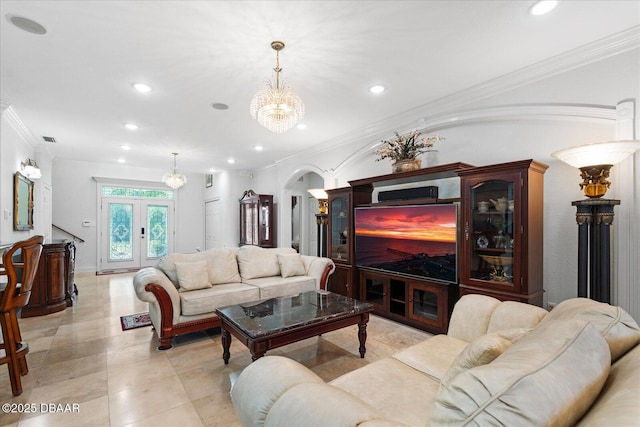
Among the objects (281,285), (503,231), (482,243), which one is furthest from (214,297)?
(503,231)

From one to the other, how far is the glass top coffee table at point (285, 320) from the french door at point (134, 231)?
6.74 meters

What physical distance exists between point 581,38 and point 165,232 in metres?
9.20

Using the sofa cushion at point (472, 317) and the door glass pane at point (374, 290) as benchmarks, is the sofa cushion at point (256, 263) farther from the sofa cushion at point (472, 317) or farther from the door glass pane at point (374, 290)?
the sofa cushion at point (472, 317)

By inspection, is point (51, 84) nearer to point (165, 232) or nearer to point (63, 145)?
point (63, 145)

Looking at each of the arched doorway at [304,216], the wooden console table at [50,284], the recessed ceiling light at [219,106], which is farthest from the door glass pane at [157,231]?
the recessed ceiling light at [219,106]

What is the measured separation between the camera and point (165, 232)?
8.59m

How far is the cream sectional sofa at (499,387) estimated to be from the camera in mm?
709

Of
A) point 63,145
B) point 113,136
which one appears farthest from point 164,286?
point 63,145

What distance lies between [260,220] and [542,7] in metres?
6.11

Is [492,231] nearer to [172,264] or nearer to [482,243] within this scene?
A: [482,243]

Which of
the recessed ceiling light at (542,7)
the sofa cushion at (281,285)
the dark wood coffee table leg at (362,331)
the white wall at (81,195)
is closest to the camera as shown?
the recessed ceiling light at (542,7)

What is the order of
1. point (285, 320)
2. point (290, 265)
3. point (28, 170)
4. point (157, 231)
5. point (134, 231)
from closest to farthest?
point (285, 320) → point (290, 265) → point (28, 170) → point (134, 231) → point (157, 231)

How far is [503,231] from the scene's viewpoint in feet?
9.15

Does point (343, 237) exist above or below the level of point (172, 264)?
above
